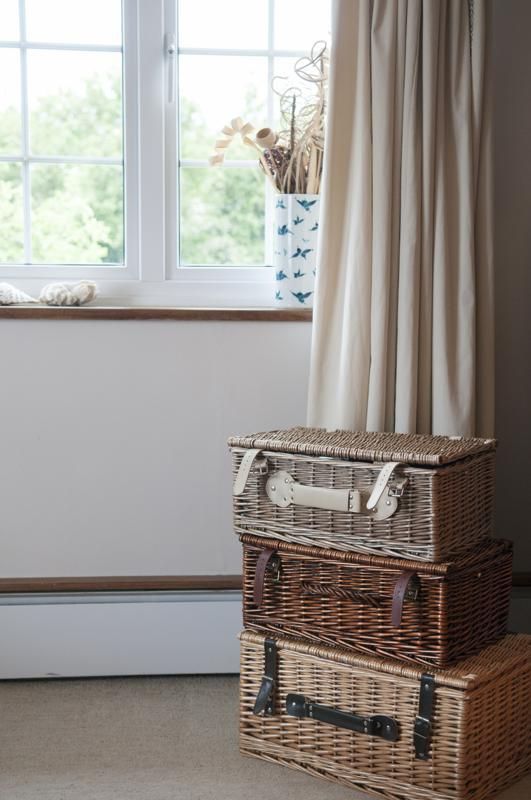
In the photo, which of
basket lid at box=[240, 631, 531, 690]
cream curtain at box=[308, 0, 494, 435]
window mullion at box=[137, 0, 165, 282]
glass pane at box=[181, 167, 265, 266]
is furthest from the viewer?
glass pane at box=[181, 167, 265, 266]

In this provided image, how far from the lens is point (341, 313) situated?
2.30m

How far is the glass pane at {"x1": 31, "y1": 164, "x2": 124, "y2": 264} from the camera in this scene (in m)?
2.56

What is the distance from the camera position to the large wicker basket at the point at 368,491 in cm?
181

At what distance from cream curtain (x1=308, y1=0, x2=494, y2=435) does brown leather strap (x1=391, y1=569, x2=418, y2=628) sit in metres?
0.47

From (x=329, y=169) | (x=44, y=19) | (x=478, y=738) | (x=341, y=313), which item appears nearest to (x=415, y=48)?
(x=329, y=169)

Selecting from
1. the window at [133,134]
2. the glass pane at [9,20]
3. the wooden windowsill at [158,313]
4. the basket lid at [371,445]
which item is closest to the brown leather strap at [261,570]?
the basket lid at [371,445]

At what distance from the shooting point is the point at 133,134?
250 cm

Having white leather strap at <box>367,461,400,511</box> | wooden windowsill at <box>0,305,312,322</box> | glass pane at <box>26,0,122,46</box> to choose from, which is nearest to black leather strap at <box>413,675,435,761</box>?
white leather strap at <box>367,461,400,511</box>

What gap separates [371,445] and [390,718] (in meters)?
0.53

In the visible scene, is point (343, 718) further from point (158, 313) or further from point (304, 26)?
point (304, 26)

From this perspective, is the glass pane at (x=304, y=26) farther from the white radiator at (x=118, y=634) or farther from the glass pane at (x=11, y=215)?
the white radiator at (x=118, y=634)

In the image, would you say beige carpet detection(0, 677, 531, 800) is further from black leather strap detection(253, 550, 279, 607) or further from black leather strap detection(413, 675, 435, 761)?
black leather strap detection(253, 550, 279, 607)

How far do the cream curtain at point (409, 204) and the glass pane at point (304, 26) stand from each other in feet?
1.04

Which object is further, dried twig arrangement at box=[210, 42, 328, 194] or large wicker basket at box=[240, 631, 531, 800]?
dried twig arrangement at box=[210, 42, 328, 194]
